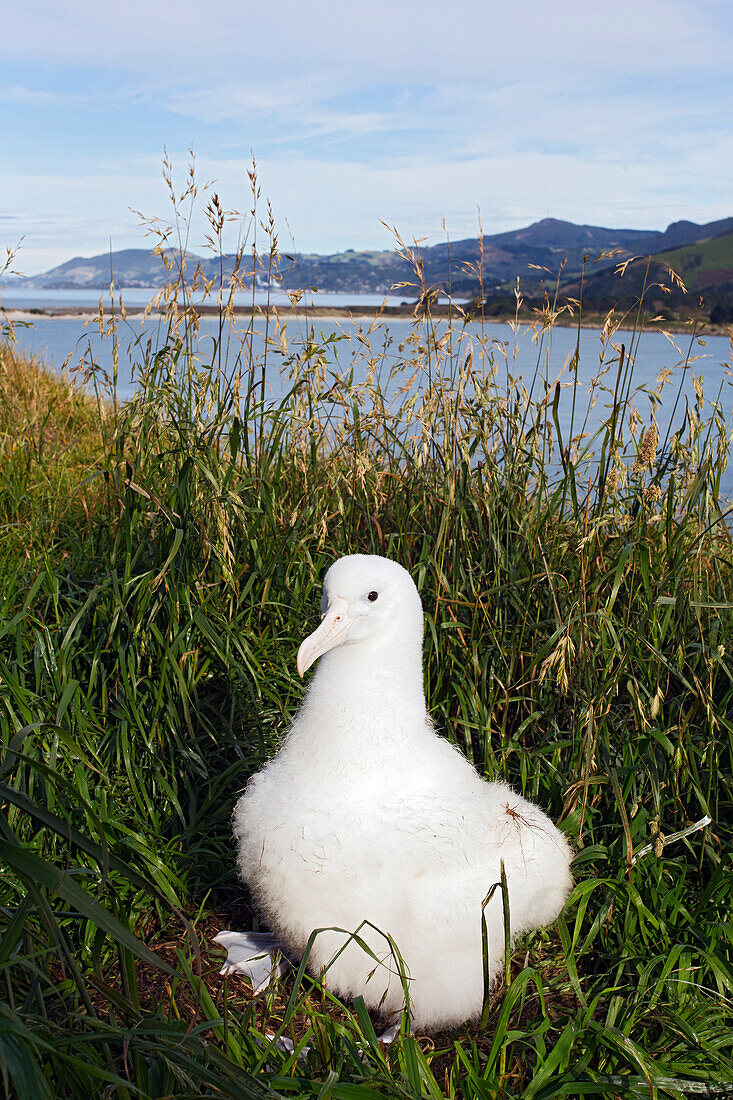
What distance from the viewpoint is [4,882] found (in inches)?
99.5

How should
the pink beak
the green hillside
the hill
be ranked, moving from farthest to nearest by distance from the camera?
1. the green hillside
2. the hill
3. the pink beak

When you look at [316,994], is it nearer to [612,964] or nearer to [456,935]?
[456,935]

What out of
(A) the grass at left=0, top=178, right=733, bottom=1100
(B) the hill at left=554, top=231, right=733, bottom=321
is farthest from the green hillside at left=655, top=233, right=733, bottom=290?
(A) the grass at left=0, top=178, right=733, bottom=1100

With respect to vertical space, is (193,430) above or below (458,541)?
above

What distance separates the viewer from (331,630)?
226cm

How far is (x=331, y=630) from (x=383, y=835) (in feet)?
1.71

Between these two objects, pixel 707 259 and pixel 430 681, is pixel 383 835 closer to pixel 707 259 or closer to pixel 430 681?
pixel 430 681

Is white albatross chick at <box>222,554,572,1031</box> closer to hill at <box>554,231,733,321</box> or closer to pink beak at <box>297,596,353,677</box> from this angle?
pink beak at <box>297,596,353,677</box>

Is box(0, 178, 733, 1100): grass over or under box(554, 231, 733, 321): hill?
under

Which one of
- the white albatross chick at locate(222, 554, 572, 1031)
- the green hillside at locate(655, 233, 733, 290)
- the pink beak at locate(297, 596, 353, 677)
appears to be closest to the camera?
the white albatross chick at locate(222, 554, 572, 1031)

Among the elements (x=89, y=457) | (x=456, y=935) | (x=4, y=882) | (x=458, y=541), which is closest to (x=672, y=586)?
(x=458, y=541)

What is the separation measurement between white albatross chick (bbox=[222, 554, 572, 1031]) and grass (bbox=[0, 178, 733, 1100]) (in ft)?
0.49

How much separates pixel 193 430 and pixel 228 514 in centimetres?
32

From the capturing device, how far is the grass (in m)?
2.19
